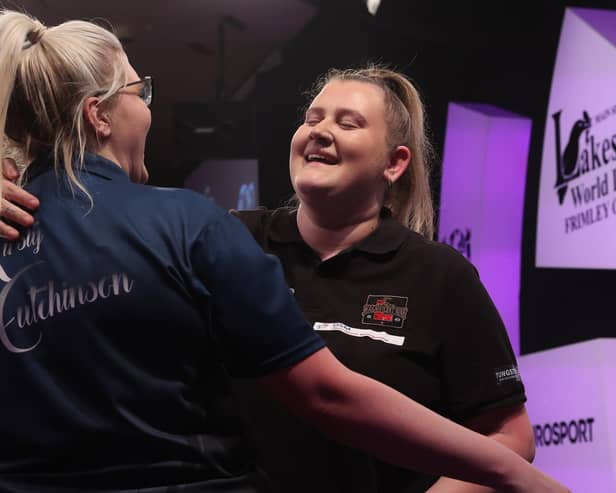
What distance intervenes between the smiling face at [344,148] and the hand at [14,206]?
794mm

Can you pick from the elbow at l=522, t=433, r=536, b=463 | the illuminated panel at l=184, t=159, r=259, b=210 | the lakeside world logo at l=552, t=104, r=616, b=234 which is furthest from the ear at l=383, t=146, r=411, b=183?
the illuminated panel at l=184, t=159, r=259, b=210

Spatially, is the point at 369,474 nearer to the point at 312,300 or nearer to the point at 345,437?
the point at 312,300

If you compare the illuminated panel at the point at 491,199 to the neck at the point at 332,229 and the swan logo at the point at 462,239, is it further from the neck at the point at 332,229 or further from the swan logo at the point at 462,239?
the neck at the point at 332,229

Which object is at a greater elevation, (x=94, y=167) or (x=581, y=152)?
(x=581, y=152)

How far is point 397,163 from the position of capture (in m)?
2.03

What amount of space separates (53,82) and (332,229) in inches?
34.1

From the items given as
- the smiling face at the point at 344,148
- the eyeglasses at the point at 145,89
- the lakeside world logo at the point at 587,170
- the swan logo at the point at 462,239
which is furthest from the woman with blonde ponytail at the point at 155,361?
the swan logo at the point at 462,239

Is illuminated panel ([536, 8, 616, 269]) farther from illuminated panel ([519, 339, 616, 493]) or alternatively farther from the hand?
the hand

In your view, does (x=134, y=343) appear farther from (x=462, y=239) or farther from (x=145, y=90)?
(x=462, y=239)

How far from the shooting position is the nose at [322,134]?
1.90m

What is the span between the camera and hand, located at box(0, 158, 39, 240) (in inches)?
44.7

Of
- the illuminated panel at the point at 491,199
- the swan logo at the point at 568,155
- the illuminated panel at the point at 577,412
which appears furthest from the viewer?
the illuminated panel at the point at 491,199

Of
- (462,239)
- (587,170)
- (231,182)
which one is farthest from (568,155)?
(231,182)

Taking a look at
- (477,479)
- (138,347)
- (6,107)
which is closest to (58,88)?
(6,107)
